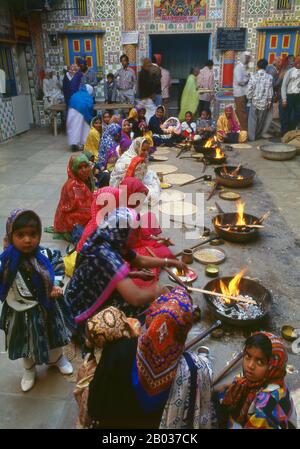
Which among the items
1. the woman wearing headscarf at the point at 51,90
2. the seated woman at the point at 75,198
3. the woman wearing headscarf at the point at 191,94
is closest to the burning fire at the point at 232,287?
the seated woman at the point at 75,198

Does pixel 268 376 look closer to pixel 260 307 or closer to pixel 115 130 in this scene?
pixel 260 307

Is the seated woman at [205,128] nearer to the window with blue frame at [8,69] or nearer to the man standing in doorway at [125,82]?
the man standing in doorway at [125,82]

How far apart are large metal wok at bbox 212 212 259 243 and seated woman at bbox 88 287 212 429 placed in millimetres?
2659

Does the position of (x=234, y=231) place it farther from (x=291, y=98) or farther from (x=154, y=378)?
(x=291, y=98)

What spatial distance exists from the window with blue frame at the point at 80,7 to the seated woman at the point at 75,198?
9131 mm

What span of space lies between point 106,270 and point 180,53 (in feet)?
49.4

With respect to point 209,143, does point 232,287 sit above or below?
below

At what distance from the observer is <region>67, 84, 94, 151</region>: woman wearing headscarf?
30.4 feet

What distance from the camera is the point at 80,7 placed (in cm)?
1154

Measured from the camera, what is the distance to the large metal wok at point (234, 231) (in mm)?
4453

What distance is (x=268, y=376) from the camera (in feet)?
6.57

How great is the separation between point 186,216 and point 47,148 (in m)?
5.90

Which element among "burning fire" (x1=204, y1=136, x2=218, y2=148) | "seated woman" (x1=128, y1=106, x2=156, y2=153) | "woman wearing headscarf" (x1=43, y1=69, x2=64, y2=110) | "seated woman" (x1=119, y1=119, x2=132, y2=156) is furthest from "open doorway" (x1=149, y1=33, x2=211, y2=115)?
"seated woman" (x1=119, y1=119, x2=132, y2=156)

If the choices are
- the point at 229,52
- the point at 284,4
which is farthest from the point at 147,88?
the point at 284,4
